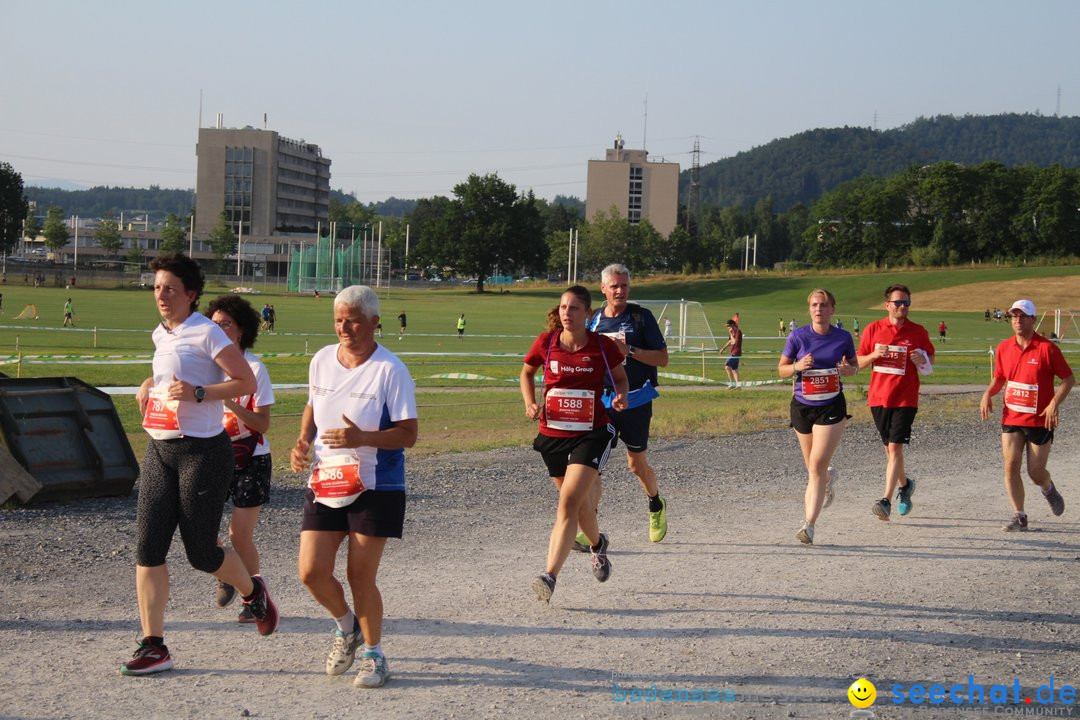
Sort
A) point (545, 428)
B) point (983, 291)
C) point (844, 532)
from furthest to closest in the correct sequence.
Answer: point (983, 291) < point (844, 532) < point (545, 428)

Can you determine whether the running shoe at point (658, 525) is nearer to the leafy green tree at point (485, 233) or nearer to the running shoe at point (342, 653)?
the running shoe at point (342, 653)

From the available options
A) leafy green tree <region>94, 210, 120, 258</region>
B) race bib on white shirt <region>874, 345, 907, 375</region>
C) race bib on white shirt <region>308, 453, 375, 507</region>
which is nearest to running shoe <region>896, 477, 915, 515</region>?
race bib on white shirt <region>874, 345, 907, 375</region>

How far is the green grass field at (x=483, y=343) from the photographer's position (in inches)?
725

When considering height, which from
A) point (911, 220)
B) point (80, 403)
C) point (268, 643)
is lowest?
point (268, 643)

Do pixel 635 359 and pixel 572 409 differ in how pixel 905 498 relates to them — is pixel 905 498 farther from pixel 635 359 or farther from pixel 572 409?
pixel 572 409

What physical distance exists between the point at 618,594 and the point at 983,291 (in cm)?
9645

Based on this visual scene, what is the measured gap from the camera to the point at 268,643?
5809 millimetres

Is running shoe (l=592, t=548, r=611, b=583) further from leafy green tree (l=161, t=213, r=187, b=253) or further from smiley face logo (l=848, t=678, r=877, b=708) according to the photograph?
leafy green tree (l=161, t=213, r=187, b=253)

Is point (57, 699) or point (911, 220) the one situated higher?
point (911, 220)

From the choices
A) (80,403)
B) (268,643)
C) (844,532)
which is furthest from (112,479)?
(844,532)

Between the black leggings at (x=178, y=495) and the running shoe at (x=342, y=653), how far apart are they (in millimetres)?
782

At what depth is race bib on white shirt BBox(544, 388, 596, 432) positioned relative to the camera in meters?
6.80

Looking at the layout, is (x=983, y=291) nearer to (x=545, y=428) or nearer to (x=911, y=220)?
(x=911, y=220)

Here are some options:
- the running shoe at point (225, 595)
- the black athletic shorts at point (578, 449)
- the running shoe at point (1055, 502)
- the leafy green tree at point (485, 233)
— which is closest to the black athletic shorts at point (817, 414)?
the running shoe at point (1055, 502)
